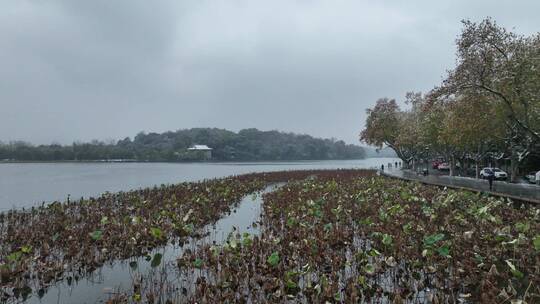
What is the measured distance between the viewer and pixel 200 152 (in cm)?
17012

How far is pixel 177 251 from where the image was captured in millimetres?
12781

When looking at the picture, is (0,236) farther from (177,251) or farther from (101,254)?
(177,251)

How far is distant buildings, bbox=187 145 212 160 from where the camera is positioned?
550 ft

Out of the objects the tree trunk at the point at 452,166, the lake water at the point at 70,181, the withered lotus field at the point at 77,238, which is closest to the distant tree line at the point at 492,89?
the tree trunk at the point at 452,166

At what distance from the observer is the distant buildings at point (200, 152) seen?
168 m

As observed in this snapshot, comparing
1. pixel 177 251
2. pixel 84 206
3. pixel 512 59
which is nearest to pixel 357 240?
pixel 177 251

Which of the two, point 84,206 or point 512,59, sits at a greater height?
point 512,59

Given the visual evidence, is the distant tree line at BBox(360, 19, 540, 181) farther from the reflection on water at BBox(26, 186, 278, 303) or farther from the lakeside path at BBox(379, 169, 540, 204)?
the reflection on water at BBox(26, 186, 278, 303)

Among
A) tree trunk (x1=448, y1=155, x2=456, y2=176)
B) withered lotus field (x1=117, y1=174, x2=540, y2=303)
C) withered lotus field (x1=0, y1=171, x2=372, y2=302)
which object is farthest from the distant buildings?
withered lotus field (x1=117, y1=174, x2=540, y2=303)

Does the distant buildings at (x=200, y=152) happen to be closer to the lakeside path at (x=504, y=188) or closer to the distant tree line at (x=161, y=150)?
the distant tree line at (x=161, y=150)

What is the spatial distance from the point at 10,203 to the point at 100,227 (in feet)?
70.2

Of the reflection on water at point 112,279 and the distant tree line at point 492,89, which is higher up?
the distant tree line at point 492,89

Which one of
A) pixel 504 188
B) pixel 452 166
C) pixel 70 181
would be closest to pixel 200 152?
pixel 70 181

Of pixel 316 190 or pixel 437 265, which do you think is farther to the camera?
pixel 316 190
